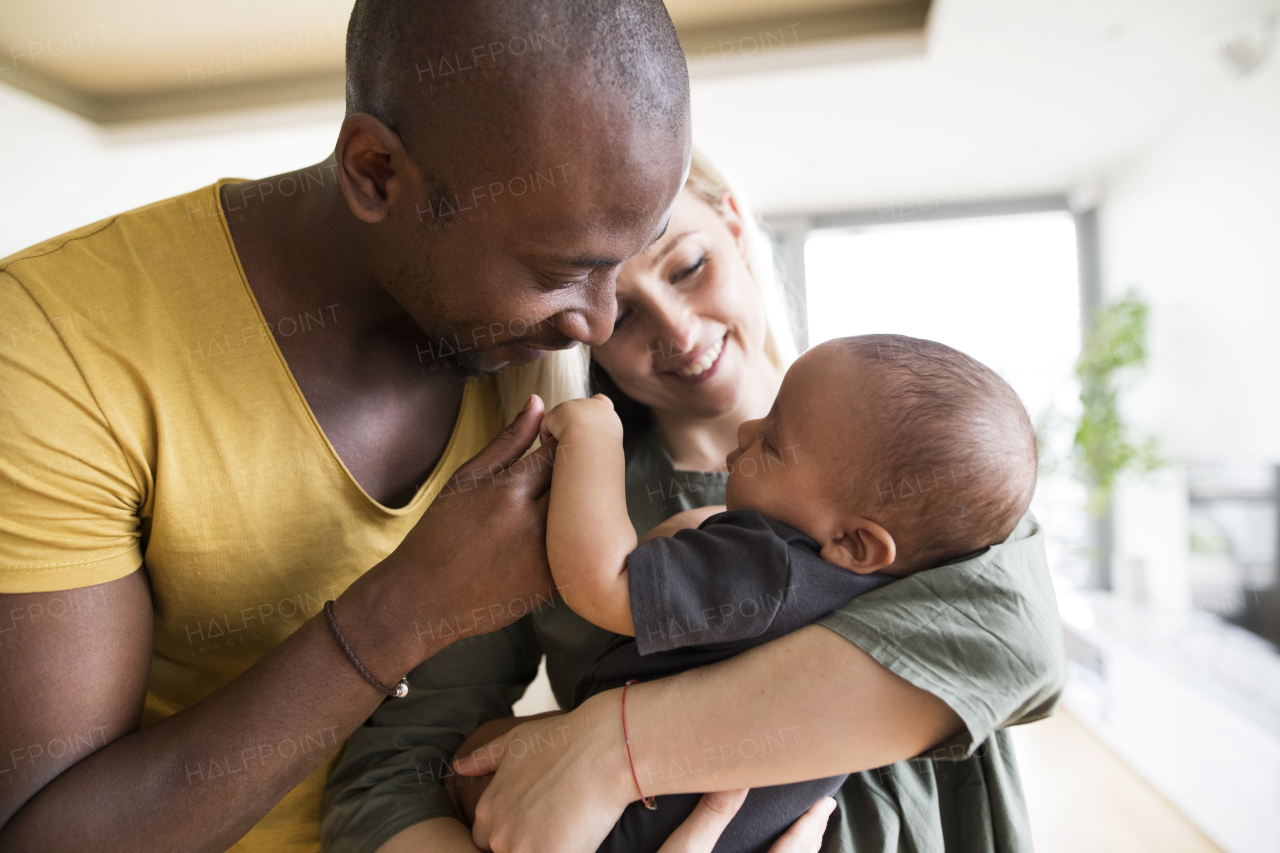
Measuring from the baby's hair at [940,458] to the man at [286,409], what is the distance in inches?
15.6

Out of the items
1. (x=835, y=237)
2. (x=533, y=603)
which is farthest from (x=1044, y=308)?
(x=533, y=603)

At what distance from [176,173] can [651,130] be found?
17.5ft

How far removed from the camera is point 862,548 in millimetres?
1042

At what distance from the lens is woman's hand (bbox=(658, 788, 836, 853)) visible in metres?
0.92

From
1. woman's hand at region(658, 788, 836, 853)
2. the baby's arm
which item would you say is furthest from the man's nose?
woman's hand at region(658, 788, 836, 853)

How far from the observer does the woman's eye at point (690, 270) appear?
52.3 inches

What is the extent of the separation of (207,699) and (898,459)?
2.96 ft

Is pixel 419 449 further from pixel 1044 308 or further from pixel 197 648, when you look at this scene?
pixel 1044 308

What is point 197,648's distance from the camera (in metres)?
1.12

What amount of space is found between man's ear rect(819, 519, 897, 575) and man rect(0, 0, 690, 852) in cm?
38

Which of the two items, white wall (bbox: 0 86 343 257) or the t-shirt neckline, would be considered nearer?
the t-shirt neckline

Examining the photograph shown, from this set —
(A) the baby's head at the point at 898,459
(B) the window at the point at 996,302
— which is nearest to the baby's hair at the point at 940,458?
(A) the baby's head at the point at 898,459

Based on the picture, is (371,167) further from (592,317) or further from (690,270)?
(690,270)

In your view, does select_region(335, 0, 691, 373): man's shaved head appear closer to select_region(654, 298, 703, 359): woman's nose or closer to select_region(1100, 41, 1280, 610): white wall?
select_region(654, 298, 703, 359): woman's nose
